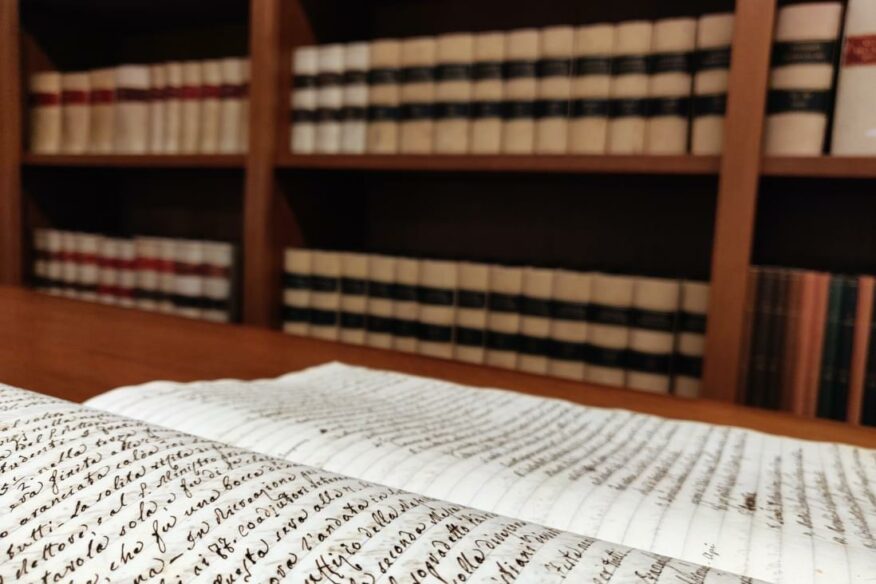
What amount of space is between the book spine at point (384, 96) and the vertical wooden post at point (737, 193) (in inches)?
21.1

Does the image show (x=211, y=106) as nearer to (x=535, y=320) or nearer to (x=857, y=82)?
(x=535, y=320)

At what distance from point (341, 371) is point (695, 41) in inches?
27.3

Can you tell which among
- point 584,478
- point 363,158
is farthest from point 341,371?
point 363,158

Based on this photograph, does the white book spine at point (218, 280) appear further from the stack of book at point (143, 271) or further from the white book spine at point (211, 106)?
the white book spine at point (211, 106)

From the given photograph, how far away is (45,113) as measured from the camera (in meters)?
1.61

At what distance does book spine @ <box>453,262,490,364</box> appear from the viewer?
112cm

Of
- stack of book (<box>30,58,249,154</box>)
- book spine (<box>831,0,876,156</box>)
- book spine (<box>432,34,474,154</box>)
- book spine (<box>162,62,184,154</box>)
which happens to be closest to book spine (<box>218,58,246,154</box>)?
stack of book (<box>30,58,249,154</box>)

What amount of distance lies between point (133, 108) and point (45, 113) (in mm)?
289

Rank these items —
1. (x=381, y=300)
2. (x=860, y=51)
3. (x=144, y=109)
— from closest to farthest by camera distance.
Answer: (x=860, y=51) → (x=381, y=300) → (x=144, y=109)

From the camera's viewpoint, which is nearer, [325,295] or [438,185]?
[325,295]

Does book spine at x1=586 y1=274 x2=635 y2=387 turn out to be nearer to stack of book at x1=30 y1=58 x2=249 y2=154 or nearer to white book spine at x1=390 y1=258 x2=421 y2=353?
white book spine at x1=390 y1=258 x2=421 y2=353

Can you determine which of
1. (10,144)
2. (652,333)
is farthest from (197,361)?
(10,144)

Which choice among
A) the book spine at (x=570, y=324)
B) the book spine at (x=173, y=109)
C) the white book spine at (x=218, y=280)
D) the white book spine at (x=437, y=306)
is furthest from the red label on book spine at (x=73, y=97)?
the book spine at (x=570, y=324)

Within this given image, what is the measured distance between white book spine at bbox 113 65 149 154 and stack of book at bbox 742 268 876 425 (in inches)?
48.4
